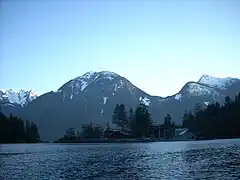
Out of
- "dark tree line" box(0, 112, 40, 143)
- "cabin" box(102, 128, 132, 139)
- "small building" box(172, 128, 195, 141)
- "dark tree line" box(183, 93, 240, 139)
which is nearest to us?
"dark tree line" box(183, 93, 240, 139)

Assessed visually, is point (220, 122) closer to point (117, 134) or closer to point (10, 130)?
point (117, 134)

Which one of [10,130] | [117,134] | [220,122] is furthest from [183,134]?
[10,130]

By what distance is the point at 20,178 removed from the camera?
3744 cm

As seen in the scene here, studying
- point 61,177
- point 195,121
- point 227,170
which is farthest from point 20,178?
point 195,121

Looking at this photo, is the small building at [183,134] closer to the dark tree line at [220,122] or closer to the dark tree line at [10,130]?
the dark tree line at [220,122]

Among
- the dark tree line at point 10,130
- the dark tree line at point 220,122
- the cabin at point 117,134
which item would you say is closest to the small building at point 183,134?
the dark tree line at point 220,122

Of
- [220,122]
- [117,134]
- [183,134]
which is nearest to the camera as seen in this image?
[220,122]

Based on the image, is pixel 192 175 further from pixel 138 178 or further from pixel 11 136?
pixel 11 136

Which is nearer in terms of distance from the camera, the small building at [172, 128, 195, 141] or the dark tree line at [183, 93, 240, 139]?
the dark tree line at [183, 93, 240, 139]

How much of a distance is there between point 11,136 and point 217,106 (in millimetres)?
104827

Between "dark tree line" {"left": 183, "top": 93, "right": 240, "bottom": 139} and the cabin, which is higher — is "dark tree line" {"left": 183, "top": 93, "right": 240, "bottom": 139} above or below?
above

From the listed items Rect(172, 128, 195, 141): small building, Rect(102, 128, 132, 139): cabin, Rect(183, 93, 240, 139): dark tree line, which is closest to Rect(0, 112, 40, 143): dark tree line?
Rect(102, 128, 132, 139): cabin

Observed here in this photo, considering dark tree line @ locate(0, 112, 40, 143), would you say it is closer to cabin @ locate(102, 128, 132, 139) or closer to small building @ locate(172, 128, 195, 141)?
cabin @ locate(102, 128, 132, 139)

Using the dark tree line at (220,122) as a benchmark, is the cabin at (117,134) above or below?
below
